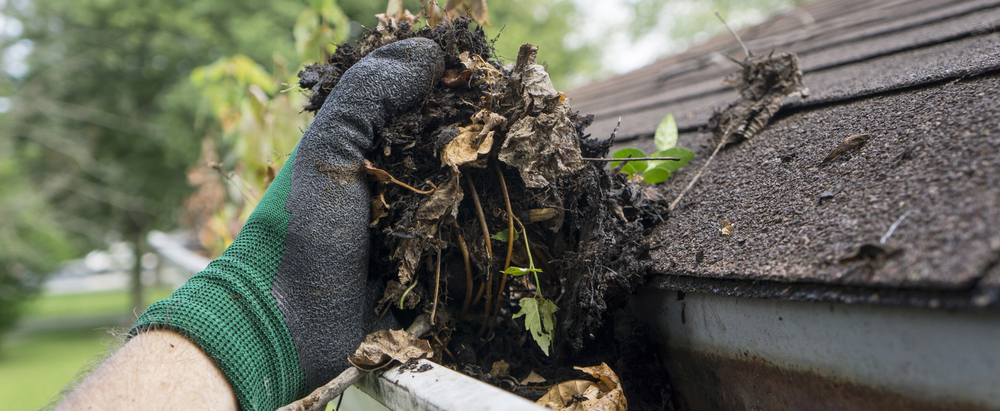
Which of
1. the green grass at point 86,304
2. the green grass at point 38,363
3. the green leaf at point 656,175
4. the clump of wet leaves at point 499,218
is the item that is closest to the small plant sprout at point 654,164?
the green leaf at point 656,175

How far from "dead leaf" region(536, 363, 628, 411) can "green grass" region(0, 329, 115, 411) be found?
632 centimetres

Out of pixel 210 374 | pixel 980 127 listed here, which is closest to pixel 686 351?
pixel 980 127

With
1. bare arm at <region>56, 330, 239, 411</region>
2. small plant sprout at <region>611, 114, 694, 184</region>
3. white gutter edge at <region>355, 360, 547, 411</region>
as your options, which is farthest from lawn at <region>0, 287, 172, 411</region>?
small plant sprout at <region>611, 114, 694, 184</region>

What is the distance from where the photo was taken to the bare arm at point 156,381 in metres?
0.80

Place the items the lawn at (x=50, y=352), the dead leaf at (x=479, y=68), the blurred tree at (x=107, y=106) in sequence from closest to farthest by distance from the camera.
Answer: the dead leaf at (x=479, y=68) < the lawn at (x=50, y=352) < the blurred tree at (x=107, y=106)

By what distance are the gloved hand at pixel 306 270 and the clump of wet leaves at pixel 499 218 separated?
0.17 feet

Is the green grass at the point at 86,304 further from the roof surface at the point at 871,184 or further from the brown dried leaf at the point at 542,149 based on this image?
the roof surface at the point at 871,184

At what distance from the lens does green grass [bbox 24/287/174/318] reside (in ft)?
47.8

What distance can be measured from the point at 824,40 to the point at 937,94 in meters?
1.74

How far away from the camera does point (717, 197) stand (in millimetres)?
1062

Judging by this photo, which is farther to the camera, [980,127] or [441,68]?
[441,68]

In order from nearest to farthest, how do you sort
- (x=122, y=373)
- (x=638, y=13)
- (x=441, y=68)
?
1. (x=122, y=373)
2. (x=441, y=68)
3. (x=638, y=13)

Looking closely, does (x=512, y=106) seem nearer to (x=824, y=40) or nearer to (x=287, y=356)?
(x=287, y=356)

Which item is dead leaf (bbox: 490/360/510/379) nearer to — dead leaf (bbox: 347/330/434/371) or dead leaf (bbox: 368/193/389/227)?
dead leaf (bbox: 347/330/434/371)
